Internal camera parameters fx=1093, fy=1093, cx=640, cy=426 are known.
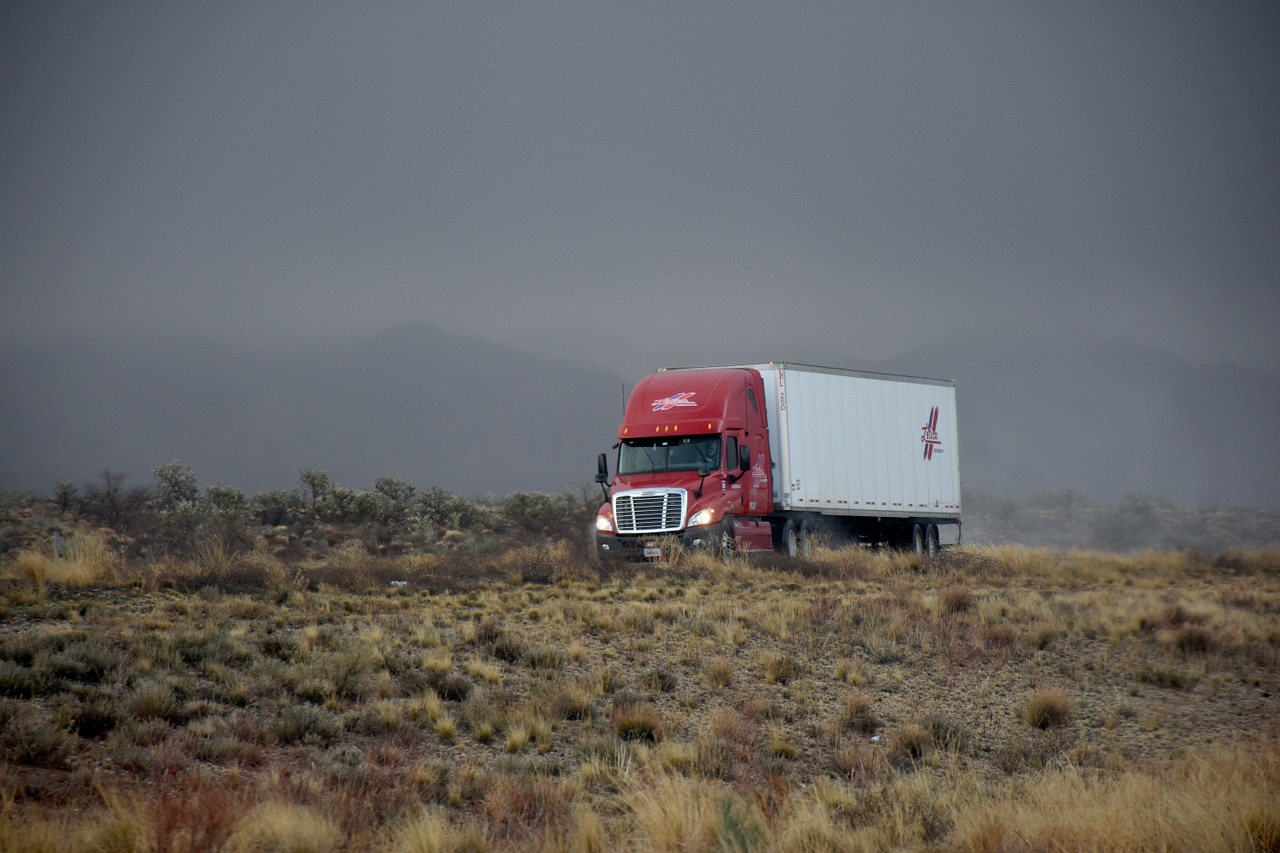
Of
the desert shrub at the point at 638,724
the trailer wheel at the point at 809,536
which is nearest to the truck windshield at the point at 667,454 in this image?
the trailer wheel at the point at 809,536

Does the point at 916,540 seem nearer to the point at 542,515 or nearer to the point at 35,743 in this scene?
the point at 542,515

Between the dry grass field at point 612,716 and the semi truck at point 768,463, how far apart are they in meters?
4.16

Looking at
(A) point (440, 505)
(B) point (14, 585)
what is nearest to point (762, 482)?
(B) point (14, 585)

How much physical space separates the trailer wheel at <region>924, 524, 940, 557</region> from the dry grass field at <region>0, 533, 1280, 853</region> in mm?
13096

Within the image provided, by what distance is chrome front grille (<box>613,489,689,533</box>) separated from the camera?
22.6m

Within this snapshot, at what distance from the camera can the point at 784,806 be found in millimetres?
7113

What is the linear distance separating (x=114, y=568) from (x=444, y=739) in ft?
31.5

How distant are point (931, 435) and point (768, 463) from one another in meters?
9.17

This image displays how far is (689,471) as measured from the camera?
23000 mm

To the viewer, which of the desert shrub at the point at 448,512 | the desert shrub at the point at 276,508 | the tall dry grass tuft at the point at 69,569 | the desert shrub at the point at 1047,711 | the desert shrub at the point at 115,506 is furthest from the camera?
the desert shrub at the point at 448,512

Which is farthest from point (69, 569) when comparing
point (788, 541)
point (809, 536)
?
point (809, 536)

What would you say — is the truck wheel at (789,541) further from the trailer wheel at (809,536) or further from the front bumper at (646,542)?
the front bumper at (646,542)

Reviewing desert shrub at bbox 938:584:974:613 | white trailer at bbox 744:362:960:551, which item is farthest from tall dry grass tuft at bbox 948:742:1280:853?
white trailer at bbox 744:362:960:551

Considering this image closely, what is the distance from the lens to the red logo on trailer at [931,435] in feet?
103
